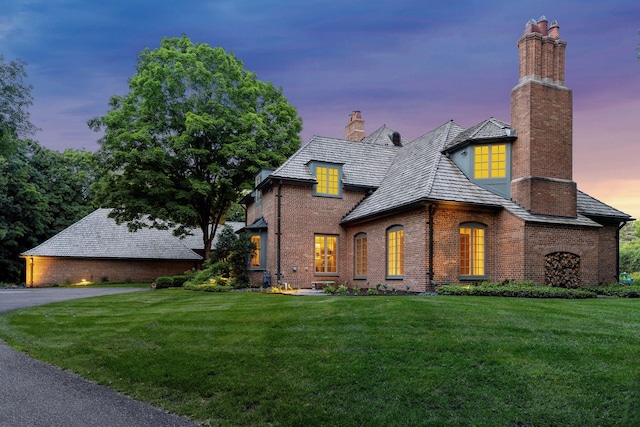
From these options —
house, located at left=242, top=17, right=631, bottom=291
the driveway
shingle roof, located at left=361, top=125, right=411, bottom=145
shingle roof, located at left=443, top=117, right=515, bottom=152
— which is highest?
shingle roof, located at left=361, top=125, right=411, bottom=145

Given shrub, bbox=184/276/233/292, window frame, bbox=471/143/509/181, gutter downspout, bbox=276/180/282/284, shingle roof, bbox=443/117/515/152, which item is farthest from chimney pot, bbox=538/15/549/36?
shrub, bbox=184/276/233/292

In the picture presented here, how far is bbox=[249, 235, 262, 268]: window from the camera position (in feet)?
74.3

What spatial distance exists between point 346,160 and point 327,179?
199 centimetres

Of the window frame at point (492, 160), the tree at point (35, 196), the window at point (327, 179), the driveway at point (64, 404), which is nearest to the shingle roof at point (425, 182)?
the window frame at point (492, 160)

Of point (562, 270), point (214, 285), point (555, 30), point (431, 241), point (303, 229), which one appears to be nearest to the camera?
point (431, 241)

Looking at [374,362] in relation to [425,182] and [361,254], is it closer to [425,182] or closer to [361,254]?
[425,182]

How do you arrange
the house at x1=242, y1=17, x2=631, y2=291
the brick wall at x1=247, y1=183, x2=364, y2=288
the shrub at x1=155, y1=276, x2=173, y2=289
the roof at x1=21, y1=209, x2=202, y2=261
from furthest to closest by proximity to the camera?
1. the roof at x1=21, y1=209, x2=202, y2=261
2. the shrub at x1=155, y1=276, x2=173, y2=289
3. the brick wall at x1=247, y1=183, x2=364, y2=288
4. the house at x1=242, y1=17, x2=631, y2=291

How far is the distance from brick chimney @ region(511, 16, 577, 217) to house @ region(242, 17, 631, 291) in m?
0.04

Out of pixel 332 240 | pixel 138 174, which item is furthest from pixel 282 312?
pixel 138 174

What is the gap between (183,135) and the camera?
25.3 m

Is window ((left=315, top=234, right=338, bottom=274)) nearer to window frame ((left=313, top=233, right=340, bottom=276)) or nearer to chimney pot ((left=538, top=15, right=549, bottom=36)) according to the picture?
window frame ((left=313, top=233, right=340, bottom=276))

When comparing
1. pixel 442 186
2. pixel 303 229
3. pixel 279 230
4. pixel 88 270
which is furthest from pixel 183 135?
pixel 442 186

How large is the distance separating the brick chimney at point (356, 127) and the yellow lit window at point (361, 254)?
11.3 meters

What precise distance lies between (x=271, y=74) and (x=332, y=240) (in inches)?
522
